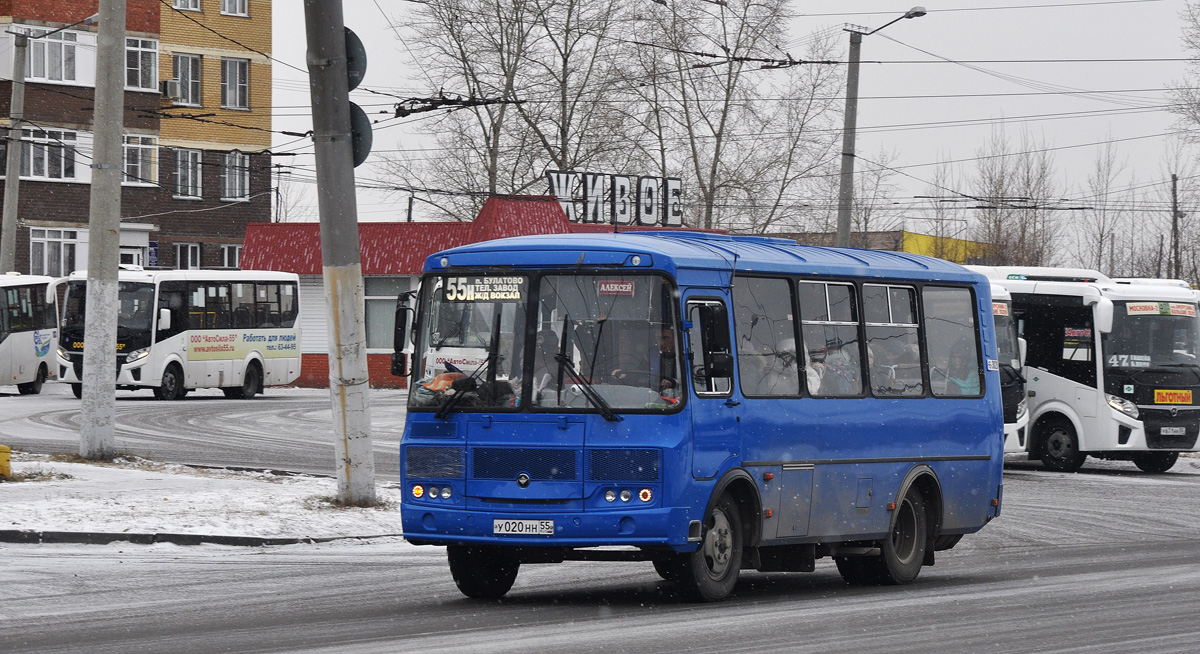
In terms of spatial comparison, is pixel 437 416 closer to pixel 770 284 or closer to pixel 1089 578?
pixel 770 284

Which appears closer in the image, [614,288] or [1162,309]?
[614,288]

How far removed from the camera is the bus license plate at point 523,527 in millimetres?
10977

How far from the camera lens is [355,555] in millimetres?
14508

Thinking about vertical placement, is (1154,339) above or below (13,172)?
below

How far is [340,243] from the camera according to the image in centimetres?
1642

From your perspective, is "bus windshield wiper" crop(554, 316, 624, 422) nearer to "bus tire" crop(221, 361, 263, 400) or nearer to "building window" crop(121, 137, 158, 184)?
"bus tire" crop(221, 361, 263, 400)

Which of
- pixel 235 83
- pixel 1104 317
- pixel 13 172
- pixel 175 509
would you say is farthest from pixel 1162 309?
pixel 235 83

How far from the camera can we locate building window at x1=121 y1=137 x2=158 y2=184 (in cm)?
5669

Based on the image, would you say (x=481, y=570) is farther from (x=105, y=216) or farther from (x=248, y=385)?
(x=248, y=385)

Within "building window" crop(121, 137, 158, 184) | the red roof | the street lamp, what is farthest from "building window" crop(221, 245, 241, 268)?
the street lamp

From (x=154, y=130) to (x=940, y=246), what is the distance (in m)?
31.1

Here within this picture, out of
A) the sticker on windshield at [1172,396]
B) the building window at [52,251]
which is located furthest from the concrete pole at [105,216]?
the building window at [52,251]

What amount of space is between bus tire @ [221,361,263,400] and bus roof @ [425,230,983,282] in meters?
30.7

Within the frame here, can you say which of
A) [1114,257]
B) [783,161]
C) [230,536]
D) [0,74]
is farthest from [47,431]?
[1114,257]
